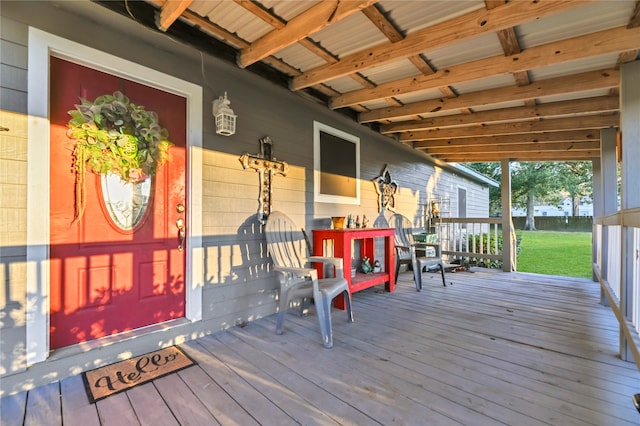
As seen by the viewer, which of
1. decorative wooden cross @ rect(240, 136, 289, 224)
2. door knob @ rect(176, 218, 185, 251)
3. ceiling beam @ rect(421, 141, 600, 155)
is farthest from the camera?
ceiling beam @ rect(421, 141, 600, 155)

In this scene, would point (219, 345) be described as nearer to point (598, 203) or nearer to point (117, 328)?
point (117, 328)

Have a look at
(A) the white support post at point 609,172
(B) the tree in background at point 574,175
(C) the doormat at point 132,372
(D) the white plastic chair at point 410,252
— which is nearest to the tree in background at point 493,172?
(B) the tree in background at point 574,175

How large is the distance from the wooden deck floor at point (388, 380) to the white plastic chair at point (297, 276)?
0.22 m

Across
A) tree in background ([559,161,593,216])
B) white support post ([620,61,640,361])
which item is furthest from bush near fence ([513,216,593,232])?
white support post ([620,61,640,361])

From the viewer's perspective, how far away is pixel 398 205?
18.5 feet

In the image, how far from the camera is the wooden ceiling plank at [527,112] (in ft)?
10.8

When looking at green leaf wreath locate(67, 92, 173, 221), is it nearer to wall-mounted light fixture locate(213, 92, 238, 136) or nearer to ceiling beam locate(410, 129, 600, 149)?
wall-mounted light fixture locate(213, 92, 238, 136)

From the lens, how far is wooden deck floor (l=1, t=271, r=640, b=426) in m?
1.53

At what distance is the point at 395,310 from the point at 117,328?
2.67 metres

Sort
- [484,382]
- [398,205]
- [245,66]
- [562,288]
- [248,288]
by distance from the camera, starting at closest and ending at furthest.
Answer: [484,382]
[245,66]
[248,288]
[562,288]
[398,205]

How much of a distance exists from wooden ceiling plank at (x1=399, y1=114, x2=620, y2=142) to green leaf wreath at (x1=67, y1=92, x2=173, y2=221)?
13.9ft

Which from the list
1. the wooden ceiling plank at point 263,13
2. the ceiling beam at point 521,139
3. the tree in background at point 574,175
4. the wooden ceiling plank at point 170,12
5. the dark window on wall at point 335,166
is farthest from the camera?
the tree in background at point 574,175

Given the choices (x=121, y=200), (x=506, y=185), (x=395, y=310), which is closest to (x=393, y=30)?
(x=121, y=200)

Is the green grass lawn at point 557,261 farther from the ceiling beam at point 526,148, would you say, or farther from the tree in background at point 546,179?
the tree in background at point 546,179
